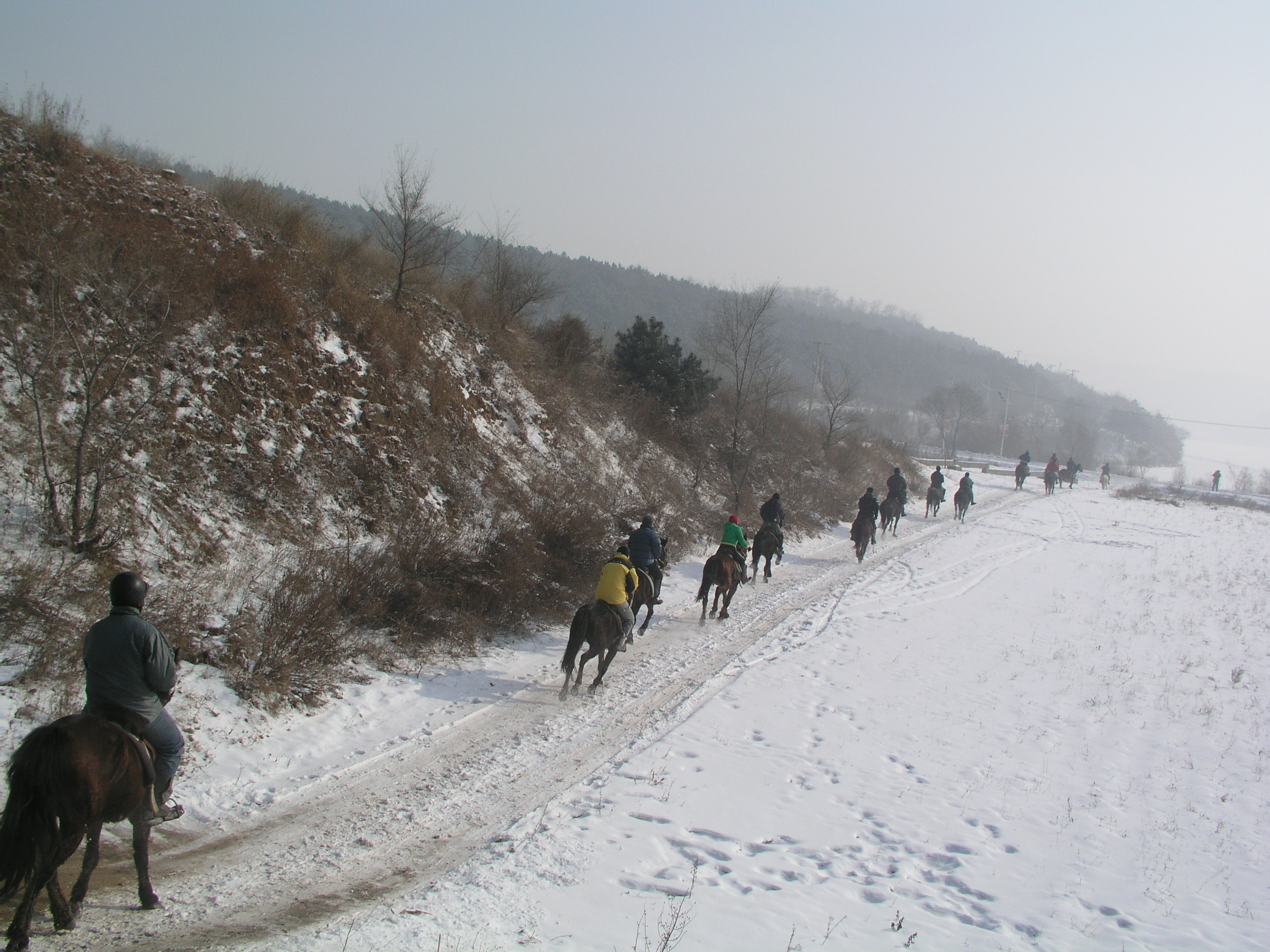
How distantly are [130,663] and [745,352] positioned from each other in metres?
21.7

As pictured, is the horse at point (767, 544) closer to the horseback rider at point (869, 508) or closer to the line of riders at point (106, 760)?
the horseback rider at point (869, 508)

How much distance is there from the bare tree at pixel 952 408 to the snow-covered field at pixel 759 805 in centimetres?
10373

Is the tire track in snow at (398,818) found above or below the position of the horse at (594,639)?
below

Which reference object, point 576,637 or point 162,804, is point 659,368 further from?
point 162,804

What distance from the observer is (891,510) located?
2477 cm

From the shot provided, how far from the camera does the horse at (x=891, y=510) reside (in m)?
24.6

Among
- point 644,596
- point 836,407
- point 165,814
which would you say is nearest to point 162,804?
point 165,814

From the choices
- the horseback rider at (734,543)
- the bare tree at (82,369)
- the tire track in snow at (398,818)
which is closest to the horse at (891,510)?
the horseback rider at (734,543)

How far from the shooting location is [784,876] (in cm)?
545

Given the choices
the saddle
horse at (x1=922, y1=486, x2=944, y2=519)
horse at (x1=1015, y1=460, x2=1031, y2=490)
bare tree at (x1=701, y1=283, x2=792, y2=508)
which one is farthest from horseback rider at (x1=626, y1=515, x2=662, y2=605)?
horse at (x1=1015, y1=460, x2=1031, y2=490)

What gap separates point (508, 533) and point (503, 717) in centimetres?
473

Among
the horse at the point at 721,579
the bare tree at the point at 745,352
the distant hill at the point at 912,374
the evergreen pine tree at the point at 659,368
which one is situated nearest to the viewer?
the horse at the point at 721,579

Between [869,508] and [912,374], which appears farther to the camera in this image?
[912,374]

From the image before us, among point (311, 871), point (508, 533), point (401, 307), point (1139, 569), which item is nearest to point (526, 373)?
point (401, 307)
